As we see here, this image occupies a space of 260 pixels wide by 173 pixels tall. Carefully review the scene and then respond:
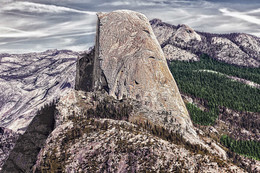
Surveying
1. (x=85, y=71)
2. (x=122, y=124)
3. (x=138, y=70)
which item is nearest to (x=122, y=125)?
(x=122, y=124)

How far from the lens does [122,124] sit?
7875cm

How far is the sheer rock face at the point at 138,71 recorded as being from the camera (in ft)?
315

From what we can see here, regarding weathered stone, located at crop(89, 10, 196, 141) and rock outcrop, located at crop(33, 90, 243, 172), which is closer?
rock outcrop, located at crop(33, 90, 243, 172)

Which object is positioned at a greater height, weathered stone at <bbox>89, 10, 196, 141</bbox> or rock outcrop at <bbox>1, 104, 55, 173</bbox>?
weathered stone at <bbox>89, 10, 196, 141</bbox>

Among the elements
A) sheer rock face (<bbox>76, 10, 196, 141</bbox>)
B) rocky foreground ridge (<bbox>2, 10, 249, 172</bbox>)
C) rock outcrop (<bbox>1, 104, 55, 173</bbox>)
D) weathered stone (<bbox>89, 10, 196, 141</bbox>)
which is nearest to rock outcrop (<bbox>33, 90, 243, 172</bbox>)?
rocky foreground ridge (<bbox>2, 10, 249, 172</bbox>)

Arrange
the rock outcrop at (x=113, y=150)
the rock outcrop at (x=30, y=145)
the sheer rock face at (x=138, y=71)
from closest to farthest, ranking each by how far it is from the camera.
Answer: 1. the rock outcrop at (x=113, y=150)
2. the rock outcrop at (x=30, y=145)
3. the sheer rock face at (x=138, y=71)

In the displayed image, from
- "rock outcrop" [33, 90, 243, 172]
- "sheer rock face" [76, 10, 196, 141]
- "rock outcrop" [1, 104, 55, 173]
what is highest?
"sheer rock face" [76, 10, 196, 141]

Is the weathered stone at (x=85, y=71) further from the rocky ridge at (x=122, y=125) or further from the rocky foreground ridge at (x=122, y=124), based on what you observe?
the rocky ridge at (x=122, y=125)

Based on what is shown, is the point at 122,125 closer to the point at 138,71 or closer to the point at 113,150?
the point at 113,150

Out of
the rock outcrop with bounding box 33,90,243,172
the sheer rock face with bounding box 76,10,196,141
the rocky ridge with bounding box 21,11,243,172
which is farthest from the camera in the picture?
the sheer rock face with bounding box 76,10,196,141

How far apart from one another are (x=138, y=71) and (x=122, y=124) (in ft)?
105

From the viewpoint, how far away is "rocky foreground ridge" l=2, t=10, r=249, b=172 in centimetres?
6291

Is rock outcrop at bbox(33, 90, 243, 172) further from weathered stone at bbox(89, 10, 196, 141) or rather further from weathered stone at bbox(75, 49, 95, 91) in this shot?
weathered stone at bbox(75, 49, 95, 91)

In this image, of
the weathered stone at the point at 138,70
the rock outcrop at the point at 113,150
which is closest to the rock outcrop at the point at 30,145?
the rock outcrop at the point at 113,150
